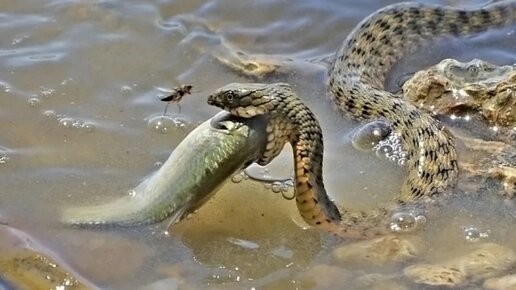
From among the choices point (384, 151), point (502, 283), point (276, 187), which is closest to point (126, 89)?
point (276, 187)

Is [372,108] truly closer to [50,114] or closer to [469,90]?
[469,90]

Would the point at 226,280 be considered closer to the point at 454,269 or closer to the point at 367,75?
the point at 454,269

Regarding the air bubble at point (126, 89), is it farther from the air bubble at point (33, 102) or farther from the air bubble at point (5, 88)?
the air bubble at point (5, 88)

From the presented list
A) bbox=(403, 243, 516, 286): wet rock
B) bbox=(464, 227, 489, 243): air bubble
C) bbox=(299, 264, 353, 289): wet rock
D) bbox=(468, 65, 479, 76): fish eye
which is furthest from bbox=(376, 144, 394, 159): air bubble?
bbox=(299, 264, 353, 289): wet rock

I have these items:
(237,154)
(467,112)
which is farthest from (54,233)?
(467,112)

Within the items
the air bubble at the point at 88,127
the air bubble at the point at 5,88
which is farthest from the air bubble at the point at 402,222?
the air bubble at the point at 5,88

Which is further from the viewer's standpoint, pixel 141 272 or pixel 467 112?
pixel 467 112
